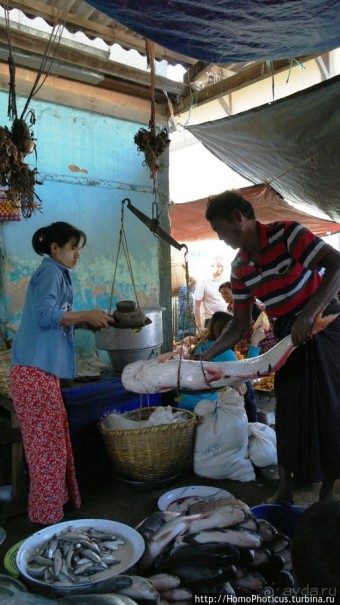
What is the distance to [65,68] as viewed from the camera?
492 centimetres

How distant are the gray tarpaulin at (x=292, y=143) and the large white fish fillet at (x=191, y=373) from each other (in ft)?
6.71

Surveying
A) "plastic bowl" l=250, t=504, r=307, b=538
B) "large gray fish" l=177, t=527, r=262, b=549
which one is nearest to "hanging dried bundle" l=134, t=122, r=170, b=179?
"plastic bowl" l=250, t=504, r=307, b=538

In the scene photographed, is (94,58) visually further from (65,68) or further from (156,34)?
(156,34)

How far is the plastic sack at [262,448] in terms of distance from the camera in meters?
4.34

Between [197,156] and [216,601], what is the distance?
36.8ft

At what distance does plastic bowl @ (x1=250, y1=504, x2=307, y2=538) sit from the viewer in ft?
8.89

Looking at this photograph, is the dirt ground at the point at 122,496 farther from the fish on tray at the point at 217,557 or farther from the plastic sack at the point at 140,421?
the fish on tray at the point at 217,557

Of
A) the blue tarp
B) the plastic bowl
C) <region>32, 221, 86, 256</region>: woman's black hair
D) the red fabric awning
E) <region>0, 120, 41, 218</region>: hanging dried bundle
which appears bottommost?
the plastic bowl

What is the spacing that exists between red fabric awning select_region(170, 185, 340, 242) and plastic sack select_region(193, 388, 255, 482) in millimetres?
3397

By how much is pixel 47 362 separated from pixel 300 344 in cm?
177

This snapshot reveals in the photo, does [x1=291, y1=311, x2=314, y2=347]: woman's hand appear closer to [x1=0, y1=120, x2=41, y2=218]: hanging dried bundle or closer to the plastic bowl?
the plastic bowl

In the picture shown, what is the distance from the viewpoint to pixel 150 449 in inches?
164

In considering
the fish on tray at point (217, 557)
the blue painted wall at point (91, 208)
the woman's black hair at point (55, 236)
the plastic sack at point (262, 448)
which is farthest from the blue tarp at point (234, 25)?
the plastic sack at point (262, 448)

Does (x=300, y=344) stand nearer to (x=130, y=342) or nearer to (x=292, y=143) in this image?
(x=130, y=342)
